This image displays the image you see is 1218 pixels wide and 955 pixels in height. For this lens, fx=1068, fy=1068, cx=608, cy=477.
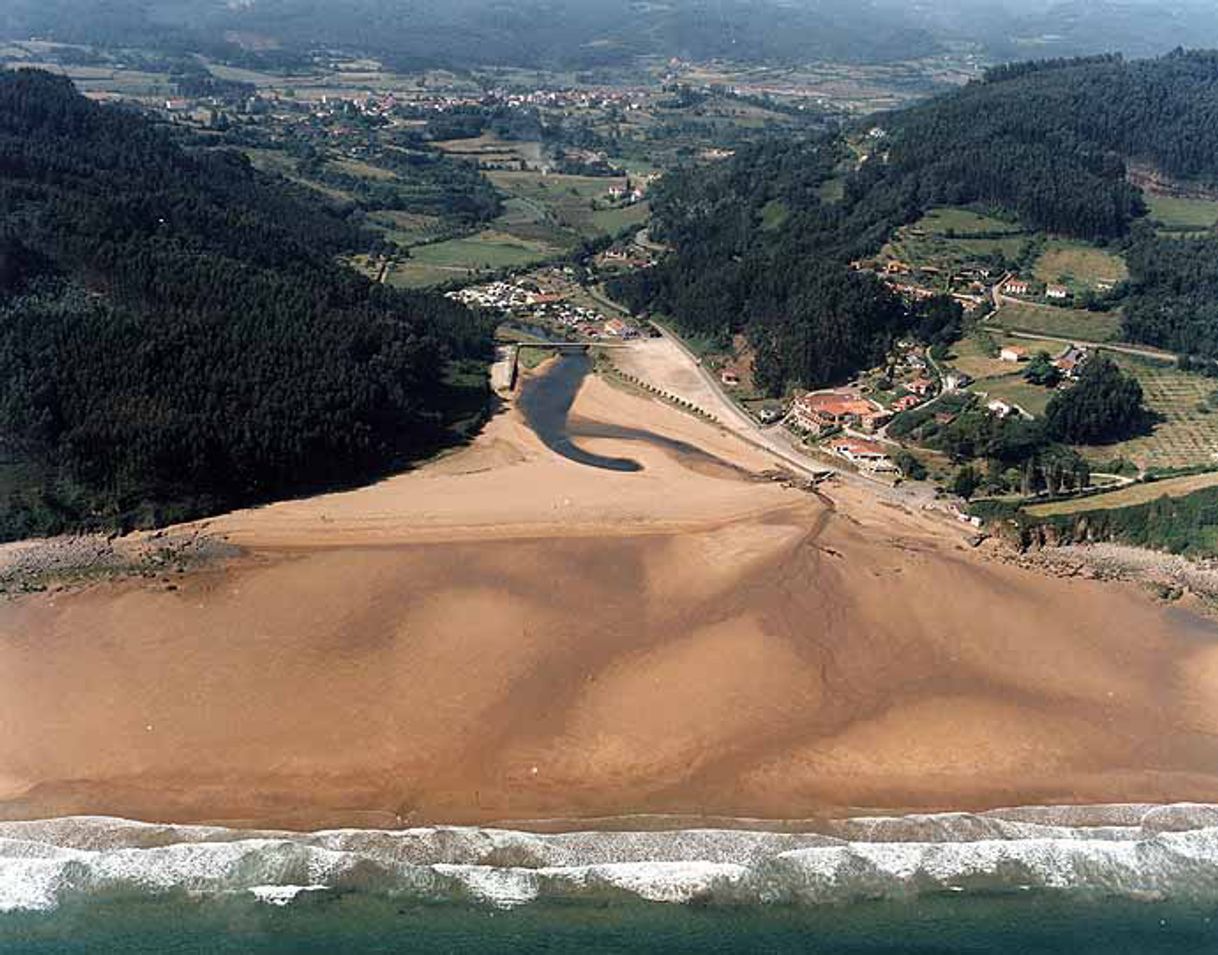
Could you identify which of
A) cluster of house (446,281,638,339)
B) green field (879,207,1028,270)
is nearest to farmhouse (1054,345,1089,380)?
green field (879,207,1028,270)

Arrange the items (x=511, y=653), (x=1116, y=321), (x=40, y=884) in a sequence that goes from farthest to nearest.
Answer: (x=1116, y=321) < (x=511, y=653) < (x=40, y=884)

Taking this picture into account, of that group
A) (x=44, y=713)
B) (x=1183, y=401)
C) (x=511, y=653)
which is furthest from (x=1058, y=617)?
(x=44, y=713)

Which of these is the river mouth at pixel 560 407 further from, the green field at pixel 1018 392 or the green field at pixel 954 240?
the green field at pixel 954 240

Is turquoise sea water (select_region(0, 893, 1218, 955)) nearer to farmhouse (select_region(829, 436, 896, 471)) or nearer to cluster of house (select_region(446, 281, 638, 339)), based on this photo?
farmhouse (select_region(829, 436, 896, 471))

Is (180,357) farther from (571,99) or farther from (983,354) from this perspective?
(571,99)

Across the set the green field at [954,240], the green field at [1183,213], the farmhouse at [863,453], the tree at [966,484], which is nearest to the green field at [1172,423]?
the tree at [966,484]

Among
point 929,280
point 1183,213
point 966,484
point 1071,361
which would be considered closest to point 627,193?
point 929,280

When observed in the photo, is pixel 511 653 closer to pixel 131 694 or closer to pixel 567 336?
pixel 131 694
